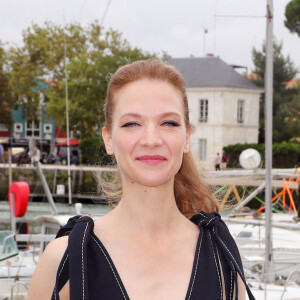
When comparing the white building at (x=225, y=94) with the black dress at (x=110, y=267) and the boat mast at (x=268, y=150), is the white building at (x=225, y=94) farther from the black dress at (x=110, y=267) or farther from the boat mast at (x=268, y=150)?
the black dress at (x=110, y=267)

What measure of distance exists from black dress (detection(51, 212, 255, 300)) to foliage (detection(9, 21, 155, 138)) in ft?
116

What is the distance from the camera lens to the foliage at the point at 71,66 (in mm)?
39969

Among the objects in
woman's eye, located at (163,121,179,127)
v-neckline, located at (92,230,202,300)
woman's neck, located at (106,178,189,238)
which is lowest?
v-neckline, located at (92,230,202,300)

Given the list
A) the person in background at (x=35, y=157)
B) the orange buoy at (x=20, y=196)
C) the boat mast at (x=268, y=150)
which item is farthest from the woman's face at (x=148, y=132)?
the person in background at (x=35, y=157)

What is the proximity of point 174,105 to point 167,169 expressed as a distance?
0.69 ft

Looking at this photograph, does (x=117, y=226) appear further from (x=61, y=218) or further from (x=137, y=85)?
(x=61, y=218)

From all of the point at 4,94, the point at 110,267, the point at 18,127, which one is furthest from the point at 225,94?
the point at 110,267

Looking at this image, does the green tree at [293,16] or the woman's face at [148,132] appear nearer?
the woman's face at [148,132]

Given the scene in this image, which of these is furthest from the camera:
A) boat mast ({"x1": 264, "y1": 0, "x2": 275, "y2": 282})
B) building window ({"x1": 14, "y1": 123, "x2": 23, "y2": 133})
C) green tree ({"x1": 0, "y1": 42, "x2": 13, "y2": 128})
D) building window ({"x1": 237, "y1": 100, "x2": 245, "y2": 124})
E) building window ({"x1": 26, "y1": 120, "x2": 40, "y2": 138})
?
building window ({"x1": 26, "y1": 120, "x2": 40, "y2": 138})

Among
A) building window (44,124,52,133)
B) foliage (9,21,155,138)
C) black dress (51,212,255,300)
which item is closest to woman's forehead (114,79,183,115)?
black dress (51,212,255,300)

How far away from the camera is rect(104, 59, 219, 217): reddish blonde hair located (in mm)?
2119

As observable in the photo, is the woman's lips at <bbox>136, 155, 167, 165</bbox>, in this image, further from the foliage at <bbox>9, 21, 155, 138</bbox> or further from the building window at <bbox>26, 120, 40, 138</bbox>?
the building window at <bbox>26, 120, 40, 138</bbox>

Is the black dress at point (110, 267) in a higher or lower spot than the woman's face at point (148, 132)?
lower

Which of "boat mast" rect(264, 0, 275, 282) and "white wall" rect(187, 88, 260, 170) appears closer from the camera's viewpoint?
"boat mast" rect(264, 0, 275, 282)
